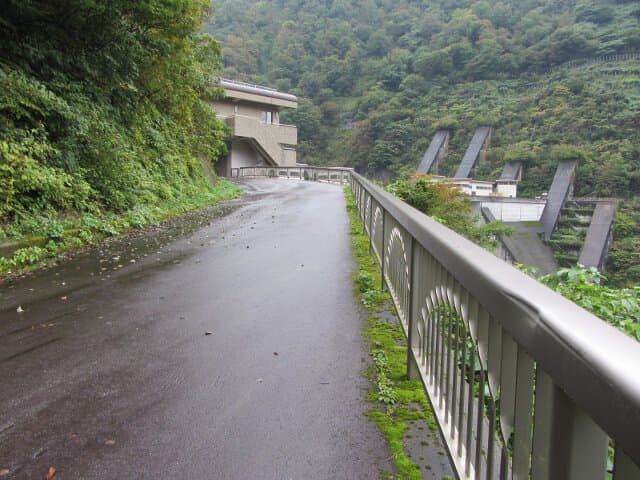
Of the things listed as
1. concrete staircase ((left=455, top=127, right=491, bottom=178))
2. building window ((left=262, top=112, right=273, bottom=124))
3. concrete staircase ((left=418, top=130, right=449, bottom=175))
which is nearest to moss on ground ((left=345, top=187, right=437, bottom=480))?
building window ((left=262, top=112, right=273, bottom=124))

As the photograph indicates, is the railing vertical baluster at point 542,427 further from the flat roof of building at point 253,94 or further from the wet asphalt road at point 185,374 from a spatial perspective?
the flat roof of building at point 253,94

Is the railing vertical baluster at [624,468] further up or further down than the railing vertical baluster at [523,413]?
further up

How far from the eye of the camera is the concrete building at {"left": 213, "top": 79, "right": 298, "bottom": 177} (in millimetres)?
46062

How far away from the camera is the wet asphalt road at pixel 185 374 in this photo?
272 cm

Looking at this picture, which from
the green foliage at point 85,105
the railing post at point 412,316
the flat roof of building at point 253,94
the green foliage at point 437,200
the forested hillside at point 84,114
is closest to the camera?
the railing post at point 412,316

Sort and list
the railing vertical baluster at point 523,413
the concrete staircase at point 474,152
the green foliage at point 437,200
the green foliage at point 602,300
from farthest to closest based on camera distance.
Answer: the concrete staircase at point 474,152 → the green foliage at point 437,200 → the green foliage at point 602,300 → the railing vertical baluster at point 523,413

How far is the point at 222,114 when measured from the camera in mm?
46750

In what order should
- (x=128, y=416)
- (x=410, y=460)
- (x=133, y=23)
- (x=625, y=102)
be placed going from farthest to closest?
1. (x=625, y=102)
2. (x=133, y=23)
3. (x=128, y=416)
4. (x=410, y=460)

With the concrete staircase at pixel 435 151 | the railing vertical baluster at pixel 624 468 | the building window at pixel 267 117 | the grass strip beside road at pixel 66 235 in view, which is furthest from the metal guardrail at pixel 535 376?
the concrete staircase at pixel 435 151

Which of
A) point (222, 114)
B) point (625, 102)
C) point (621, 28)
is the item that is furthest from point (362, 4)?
point (222, 114)

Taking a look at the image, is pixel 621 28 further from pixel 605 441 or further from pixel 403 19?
pixel 605 441

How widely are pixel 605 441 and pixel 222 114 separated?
160 ft

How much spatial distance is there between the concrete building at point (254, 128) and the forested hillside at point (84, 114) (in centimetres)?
3067

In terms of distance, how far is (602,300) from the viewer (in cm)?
583
